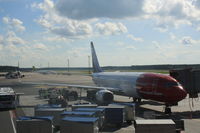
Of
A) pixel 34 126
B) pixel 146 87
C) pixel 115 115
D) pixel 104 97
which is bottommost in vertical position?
pixel 115 115

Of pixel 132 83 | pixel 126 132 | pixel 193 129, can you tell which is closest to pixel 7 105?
pixel 132 83

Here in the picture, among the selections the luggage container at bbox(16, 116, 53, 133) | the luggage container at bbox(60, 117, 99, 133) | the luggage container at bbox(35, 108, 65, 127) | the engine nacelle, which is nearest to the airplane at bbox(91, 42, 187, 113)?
the engine nacelle

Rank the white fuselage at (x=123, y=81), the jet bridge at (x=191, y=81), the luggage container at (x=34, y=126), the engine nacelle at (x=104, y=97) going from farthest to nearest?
the engine nacelle at (x=104, y=97) < the white fuselage at (x=123, y=81) < the jet bridge at (x=191, y=81) < the luggage container at (x=34, y=126)

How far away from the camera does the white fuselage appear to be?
124 feet

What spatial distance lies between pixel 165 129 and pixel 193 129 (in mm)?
8518

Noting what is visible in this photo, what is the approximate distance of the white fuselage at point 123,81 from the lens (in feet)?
124

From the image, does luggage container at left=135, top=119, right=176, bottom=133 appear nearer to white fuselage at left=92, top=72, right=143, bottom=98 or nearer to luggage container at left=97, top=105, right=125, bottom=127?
luggage container at left=97, top=105, right=125, bottom=127

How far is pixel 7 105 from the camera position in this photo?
3594 cm

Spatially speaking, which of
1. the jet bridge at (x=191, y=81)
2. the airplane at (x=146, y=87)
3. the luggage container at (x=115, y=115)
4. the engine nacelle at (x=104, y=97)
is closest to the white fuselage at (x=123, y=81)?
the airplane at (x=146, y=87)

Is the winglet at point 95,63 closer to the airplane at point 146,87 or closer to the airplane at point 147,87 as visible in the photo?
the airplane at point 146,87

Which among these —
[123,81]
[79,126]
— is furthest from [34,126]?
[123,81]

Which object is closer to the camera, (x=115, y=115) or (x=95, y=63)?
(x=115, y=115)

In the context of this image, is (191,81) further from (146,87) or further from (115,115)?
(115,115)

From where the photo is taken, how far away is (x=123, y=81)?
40625 mm
